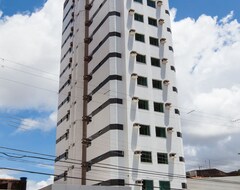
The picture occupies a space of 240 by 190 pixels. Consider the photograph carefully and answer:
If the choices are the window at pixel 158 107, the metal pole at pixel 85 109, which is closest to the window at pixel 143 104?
the window at pixel 158 107

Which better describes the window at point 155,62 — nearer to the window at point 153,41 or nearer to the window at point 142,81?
the window at point 153,41

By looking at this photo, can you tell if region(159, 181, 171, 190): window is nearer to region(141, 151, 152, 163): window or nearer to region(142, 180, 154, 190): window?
region(142, 180, 154, 190): window

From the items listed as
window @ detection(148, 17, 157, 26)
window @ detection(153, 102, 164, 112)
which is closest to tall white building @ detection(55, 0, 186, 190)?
window @ detection(153, 102, 164, 112)

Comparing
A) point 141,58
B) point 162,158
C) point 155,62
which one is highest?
point 141,58

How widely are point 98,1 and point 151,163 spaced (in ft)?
100

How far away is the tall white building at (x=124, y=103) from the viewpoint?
1953 inches

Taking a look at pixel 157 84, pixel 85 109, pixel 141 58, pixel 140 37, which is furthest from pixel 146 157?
pixel 140 37

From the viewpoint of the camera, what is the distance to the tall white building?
49.6 metres

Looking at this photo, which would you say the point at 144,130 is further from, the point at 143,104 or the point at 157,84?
the point at 157,84

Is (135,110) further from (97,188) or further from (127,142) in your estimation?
(97,188)

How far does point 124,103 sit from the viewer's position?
52062 millimetres

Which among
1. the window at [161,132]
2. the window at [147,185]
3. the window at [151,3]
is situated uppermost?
the window at [151,3]

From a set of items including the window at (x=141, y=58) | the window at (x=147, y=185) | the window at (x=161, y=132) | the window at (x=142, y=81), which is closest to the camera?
the window at (x=147, y=185)

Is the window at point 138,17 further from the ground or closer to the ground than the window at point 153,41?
further from the ground
